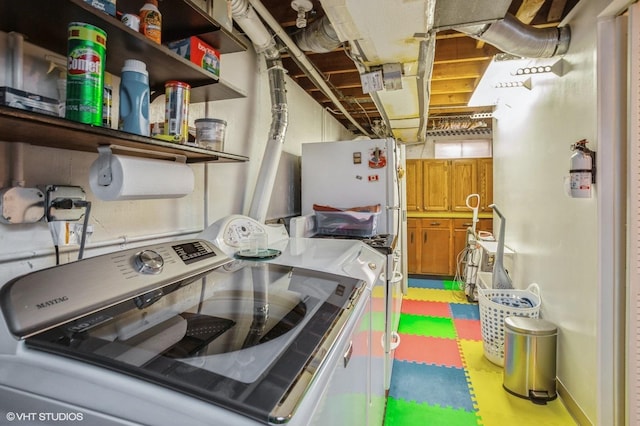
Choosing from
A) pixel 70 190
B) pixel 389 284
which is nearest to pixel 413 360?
pixel 389 284

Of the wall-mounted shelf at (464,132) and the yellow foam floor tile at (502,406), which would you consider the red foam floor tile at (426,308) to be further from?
the wall-mounted shelf at (464,132)

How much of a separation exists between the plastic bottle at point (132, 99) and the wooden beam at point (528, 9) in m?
2.25

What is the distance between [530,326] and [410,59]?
75.7 inches

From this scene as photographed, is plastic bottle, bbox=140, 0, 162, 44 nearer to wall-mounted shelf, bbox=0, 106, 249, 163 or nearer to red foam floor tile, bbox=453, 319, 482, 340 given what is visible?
wall-mounted shelf, bbox=0, 106, 249, 163

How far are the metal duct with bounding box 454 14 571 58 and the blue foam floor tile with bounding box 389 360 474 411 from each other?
7.37 ft

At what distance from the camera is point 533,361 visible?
7.23 ft

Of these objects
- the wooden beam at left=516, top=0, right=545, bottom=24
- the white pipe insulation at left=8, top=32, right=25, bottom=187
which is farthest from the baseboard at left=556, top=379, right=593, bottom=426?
the white pipe insulation at left=8, top=32, right=25, bottom=187

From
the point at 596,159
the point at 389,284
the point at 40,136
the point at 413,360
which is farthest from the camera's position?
the point at 413,360

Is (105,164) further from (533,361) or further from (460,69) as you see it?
(460,69)

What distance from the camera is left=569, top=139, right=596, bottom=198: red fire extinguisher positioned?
1.78 meters

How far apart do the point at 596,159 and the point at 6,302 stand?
2.40m

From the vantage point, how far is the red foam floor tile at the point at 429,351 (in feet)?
8.77

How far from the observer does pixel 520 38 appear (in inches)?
80.0

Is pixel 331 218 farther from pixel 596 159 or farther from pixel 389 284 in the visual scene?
pixel 596 159
